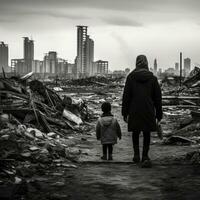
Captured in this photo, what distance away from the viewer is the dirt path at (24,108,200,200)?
4723mm

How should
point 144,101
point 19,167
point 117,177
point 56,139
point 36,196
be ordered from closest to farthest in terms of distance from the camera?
point 36,196 < point 117,177 < point 19,167 < point 144,101 < point 56,139

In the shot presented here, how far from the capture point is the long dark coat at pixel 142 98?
6645 mm

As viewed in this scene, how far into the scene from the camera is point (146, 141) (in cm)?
672

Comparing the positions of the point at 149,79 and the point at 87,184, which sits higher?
the point at 149,79

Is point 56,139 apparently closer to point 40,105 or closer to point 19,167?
point 40,105

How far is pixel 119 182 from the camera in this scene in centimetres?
542

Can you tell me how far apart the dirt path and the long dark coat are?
0.66 metres

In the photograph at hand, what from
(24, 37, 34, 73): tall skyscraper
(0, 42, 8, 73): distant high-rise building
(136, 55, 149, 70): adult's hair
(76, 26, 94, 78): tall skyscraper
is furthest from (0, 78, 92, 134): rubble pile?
(0, 42, 8, 73): distant high-rise building

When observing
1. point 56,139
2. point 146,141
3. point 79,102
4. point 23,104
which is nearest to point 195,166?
point 146,141

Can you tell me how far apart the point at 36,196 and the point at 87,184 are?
885 mm

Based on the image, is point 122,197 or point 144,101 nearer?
point 122,197

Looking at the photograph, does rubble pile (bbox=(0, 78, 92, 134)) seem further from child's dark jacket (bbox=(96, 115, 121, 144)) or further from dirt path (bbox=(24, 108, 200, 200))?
dirt path (bbox=(24, 108, 200, 200))

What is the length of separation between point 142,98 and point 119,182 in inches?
65.8

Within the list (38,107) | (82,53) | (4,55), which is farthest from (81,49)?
(38,107)
